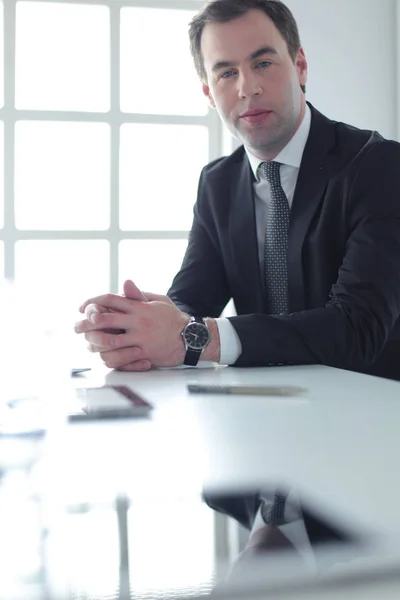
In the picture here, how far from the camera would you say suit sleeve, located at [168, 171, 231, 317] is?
2.09 meters

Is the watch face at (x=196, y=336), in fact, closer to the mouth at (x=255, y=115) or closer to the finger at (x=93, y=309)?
the finger at (x=93, y=309)

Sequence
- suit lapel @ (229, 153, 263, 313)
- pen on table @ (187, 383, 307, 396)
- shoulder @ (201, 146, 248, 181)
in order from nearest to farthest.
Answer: pen on table @ (187, 383, 307, 396), suit lapel @ (229, 153, 263, 313), shoulder @ (201, 146, 248, 181)

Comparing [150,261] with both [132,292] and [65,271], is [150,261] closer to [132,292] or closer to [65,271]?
[65,271]

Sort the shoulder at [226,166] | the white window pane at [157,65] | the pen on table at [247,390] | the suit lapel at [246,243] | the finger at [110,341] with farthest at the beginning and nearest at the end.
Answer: the white window pane at [157,65] → the shoulder at [226,166] → the suit lapel at [246,243] → the finger at [110,341] → the pen on table at [247,390]

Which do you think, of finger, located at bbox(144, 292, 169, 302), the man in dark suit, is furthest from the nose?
finger, located at bbox(144, 292, 169, 302)

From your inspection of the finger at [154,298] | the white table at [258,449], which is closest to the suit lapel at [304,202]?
the finger at [154,298]

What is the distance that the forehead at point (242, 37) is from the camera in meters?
2.04

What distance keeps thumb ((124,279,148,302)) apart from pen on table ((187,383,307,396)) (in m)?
0.37

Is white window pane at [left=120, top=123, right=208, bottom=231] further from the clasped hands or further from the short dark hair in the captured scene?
the clasped hands

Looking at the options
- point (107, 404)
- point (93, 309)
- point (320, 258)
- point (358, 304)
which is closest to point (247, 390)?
point (107, 404)

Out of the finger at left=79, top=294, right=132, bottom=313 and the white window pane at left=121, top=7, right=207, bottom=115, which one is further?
the white window pane at left=121, top=7, right=207, bottom=115

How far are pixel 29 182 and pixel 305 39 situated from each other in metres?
1.45

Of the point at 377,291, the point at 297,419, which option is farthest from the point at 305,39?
the point at 297,419

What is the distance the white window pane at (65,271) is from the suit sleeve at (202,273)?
4.89 ft
